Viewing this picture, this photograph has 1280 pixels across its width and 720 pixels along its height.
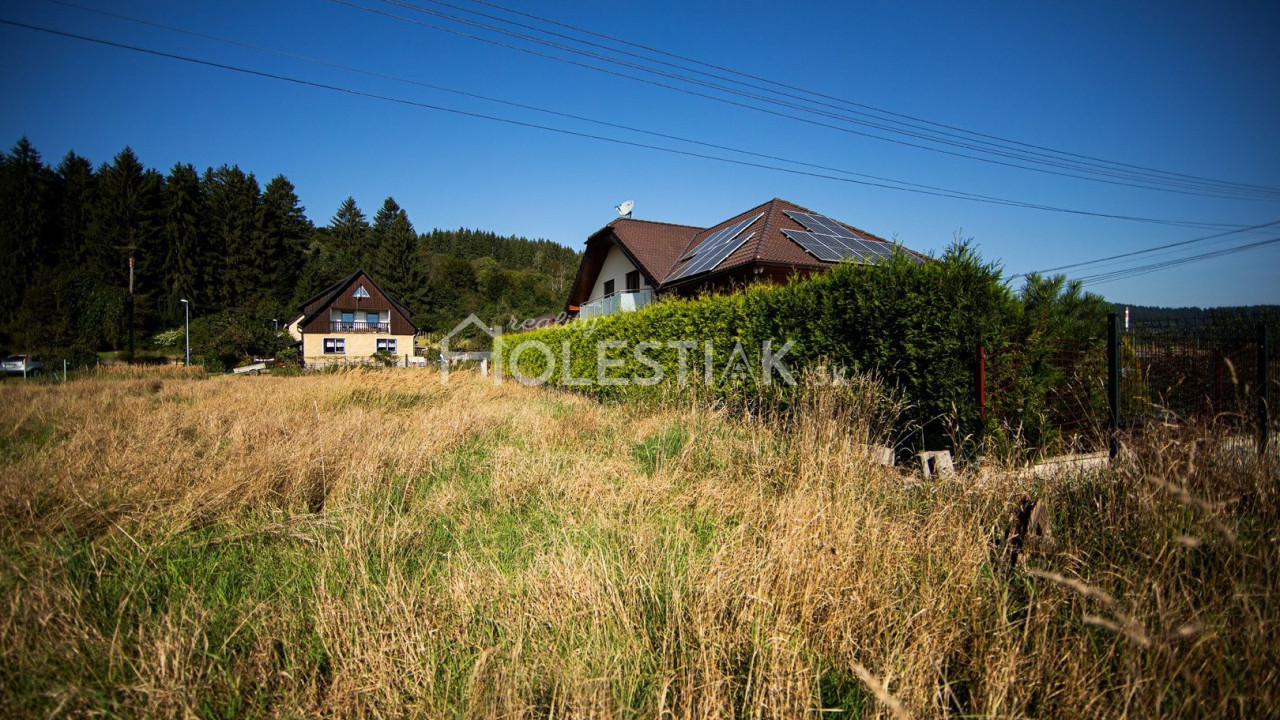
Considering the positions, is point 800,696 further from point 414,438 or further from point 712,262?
point 712,262

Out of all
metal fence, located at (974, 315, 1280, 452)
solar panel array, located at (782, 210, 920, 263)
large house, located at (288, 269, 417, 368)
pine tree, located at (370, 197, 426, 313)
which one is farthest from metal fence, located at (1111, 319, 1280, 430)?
pine tree, located at (370, 197, 426, 313)

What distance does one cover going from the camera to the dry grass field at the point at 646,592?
1562mm

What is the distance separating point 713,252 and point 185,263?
211 feet

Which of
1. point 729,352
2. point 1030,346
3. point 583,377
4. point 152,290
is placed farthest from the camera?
point 152,290

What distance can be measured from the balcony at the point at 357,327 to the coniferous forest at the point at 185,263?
5369mm

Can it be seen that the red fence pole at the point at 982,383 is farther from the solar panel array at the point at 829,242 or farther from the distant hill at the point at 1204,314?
the solar panel array at the point at 829,242

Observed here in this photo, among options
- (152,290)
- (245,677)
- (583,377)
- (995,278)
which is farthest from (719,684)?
(152,290)

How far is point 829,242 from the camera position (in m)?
13.5

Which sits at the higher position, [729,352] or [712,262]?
[712,262]

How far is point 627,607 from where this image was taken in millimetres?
2068

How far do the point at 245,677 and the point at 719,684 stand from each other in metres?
1.70

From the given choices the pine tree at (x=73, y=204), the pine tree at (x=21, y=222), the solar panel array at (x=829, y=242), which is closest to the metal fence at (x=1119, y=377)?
the solar panel array at (x=829, y=242)

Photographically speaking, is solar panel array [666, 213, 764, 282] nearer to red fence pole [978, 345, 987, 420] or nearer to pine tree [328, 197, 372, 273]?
red fence pole [978, 345, 987, 420]

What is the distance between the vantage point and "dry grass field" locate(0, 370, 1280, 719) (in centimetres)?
156
